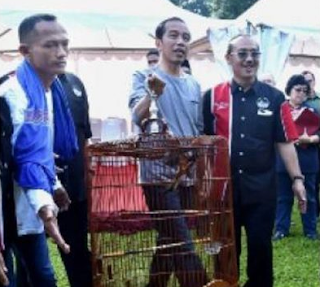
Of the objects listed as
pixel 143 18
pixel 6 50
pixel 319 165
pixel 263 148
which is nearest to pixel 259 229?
pixel 263 148

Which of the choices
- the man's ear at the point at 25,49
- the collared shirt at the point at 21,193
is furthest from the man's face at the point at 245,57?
the collared shirt at the point at 21,193

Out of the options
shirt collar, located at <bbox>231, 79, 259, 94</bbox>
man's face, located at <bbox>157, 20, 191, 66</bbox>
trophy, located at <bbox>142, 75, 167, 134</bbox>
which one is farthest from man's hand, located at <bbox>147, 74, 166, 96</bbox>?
shirt collar, located at <bbox>231, 79, 259, 94</bbox>

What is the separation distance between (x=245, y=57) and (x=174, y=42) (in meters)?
0.48

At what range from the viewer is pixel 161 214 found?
14.5 ft

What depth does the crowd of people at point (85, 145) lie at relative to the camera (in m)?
3.70

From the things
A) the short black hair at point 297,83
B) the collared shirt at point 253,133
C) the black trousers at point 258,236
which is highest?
the short black hair at point 297,83

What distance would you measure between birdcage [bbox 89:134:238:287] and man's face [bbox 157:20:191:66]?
0.68 m

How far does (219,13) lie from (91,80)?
26.4 metres

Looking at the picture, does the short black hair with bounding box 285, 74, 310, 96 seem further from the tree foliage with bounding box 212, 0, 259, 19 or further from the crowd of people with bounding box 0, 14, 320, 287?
the tree foliage with bounding box 212, 0, 259, 19

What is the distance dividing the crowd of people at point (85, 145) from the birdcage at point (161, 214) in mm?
17

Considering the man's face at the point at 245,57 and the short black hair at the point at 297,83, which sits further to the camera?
the short black hair at the point at 297,83

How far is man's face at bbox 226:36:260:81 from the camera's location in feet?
16.7

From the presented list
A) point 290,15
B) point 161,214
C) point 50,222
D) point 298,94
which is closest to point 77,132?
point 161,214

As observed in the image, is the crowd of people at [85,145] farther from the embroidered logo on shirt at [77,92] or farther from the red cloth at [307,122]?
the red cloth at [307,122]
